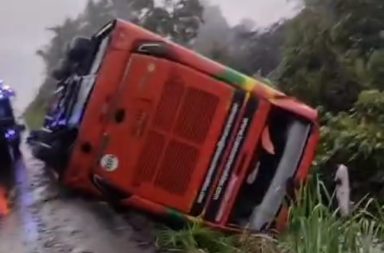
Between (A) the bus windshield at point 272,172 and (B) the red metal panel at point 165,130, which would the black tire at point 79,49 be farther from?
(A) the bus windshield at point 272,172

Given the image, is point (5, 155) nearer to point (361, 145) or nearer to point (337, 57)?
point (361, 145)

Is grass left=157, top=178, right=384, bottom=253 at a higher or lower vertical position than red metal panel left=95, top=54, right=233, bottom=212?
lower

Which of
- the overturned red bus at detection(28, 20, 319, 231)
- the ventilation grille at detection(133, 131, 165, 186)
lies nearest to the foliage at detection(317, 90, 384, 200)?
the overturned red bus at detection(28, 20, 319, 231)

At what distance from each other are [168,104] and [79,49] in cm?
249

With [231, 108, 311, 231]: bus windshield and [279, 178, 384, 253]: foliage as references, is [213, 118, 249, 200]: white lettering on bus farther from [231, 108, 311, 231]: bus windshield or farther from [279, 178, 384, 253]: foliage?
[279, 178, 384, 253]: foliage

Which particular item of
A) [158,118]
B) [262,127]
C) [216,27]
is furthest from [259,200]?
[216,27]

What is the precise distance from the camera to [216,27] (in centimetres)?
3097

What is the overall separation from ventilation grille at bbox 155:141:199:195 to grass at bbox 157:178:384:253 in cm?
58

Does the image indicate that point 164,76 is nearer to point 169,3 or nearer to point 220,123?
point 220,123

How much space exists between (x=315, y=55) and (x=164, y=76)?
912 centimetres

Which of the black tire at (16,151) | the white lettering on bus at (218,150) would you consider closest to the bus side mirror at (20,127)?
the black tire at (16,151)

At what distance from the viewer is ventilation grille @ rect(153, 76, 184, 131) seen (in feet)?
27.2

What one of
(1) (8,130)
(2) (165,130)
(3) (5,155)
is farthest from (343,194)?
(3) (5,155)

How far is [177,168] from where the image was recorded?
8258mm
